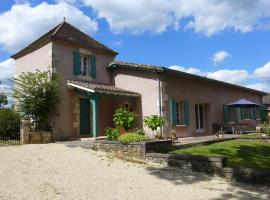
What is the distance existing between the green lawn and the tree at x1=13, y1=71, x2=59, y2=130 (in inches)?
250

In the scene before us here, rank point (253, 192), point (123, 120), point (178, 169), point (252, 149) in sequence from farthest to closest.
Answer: point (123, 120), point (252, 149), point (178, 169), point (253, 192)

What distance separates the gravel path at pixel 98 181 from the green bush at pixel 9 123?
15.8ft

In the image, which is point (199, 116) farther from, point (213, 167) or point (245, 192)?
point (245, 192)

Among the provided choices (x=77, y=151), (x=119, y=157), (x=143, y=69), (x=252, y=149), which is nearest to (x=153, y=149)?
(x=119, y=157)

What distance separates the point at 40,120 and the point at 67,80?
2377 millimetres

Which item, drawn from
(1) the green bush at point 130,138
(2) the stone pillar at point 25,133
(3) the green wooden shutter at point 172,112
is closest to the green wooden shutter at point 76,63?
(2) the stone pillar at point 25,133

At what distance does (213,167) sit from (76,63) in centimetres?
956

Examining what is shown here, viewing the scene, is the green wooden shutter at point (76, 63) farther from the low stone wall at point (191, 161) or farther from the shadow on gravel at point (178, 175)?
the shadow on gravel at point (178, 175)

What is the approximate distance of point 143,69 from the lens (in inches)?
606

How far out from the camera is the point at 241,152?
1127 cm

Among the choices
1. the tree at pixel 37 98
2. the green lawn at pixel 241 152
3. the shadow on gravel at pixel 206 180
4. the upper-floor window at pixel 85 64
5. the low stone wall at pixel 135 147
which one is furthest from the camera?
the upper-floor window at pixel 85 64

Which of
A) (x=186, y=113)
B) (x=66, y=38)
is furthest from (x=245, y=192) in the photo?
(x=66, y=38)

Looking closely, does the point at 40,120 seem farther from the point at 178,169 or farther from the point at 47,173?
the point at 178,169

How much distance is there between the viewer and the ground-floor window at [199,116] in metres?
18.5
